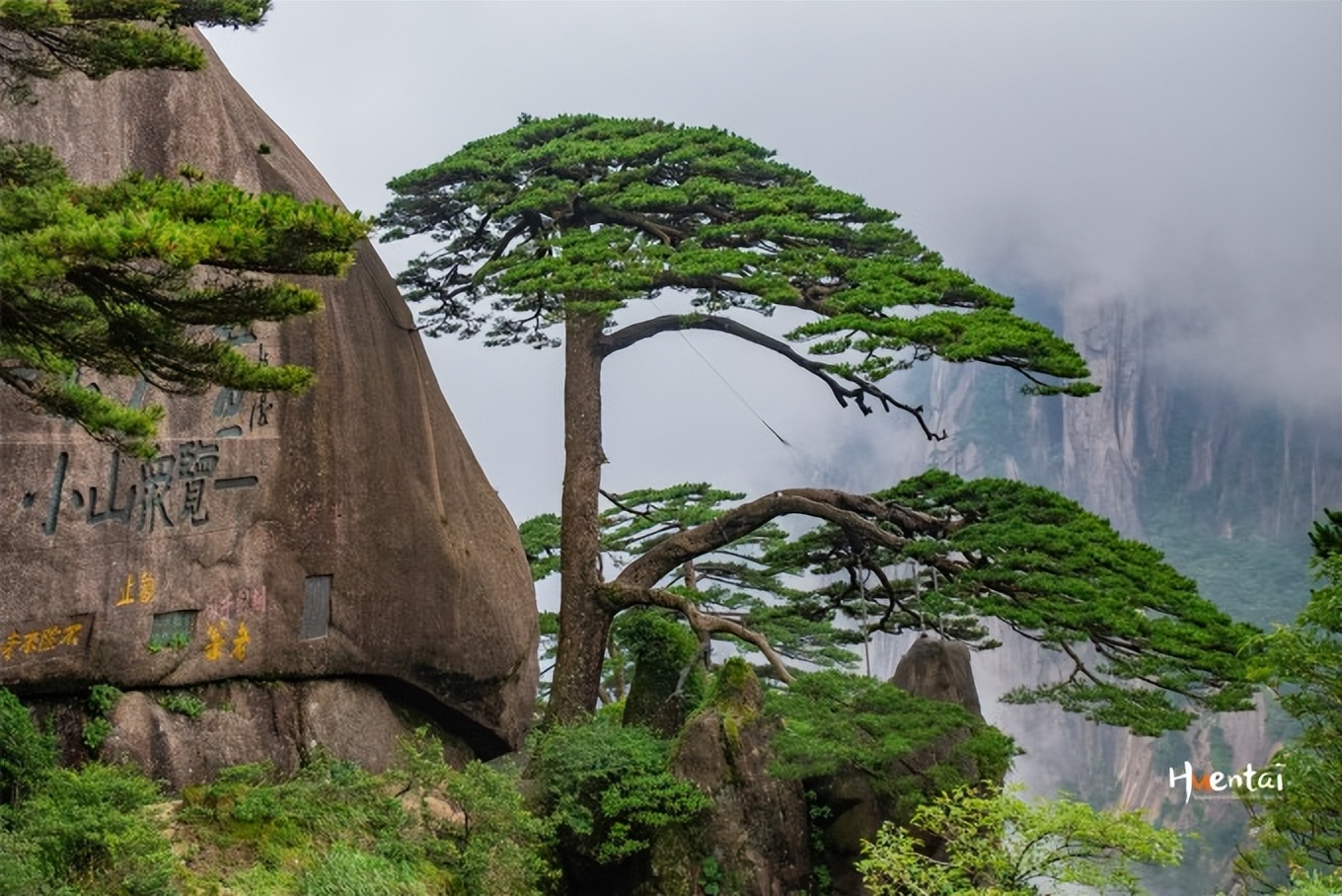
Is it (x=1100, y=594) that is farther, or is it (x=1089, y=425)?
(x=1089, y=425)

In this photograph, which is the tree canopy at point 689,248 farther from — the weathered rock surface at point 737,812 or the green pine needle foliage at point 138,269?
the green pine needle foliage at point 138,269

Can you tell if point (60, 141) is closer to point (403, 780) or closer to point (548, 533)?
point (403, 780)

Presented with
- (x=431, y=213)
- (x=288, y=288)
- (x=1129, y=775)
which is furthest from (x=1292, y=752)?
(x=1129, y=775)

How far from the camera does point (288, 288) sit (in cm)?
430

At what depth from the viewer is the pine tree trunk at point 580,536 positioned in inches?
435

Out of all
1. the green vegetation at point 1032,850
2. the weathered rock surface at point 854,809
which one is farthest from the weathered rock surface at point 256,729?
the green vegetation at point 1032,850

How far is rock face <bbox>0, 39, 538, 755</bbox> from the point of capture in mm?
7680

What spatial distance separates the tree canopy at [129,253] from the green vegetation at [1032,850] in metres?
5.05

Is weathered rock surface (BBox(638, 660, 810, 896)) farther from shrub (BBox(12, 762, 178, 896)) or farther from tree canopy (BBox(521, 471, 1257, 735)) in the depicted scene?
shrub (BBox(12, 762, 178, 896))

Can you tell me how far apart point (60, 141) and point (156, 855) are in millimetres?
4658

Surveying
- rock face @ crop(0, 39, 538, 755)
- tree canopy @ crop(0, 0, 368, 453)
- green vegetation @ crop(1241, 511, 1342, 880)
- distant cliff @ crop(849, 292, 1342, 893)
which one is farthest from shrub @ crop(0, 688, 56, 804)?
distant cliff @ crop(849, 292, 1342, 893)

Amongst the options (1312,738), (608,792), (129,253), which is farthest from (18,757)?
(1312,738)

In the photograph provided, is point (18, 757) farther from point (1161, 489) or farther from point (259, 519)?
point (1161, 489)

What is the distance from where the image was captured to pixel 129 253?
364 centimetres
